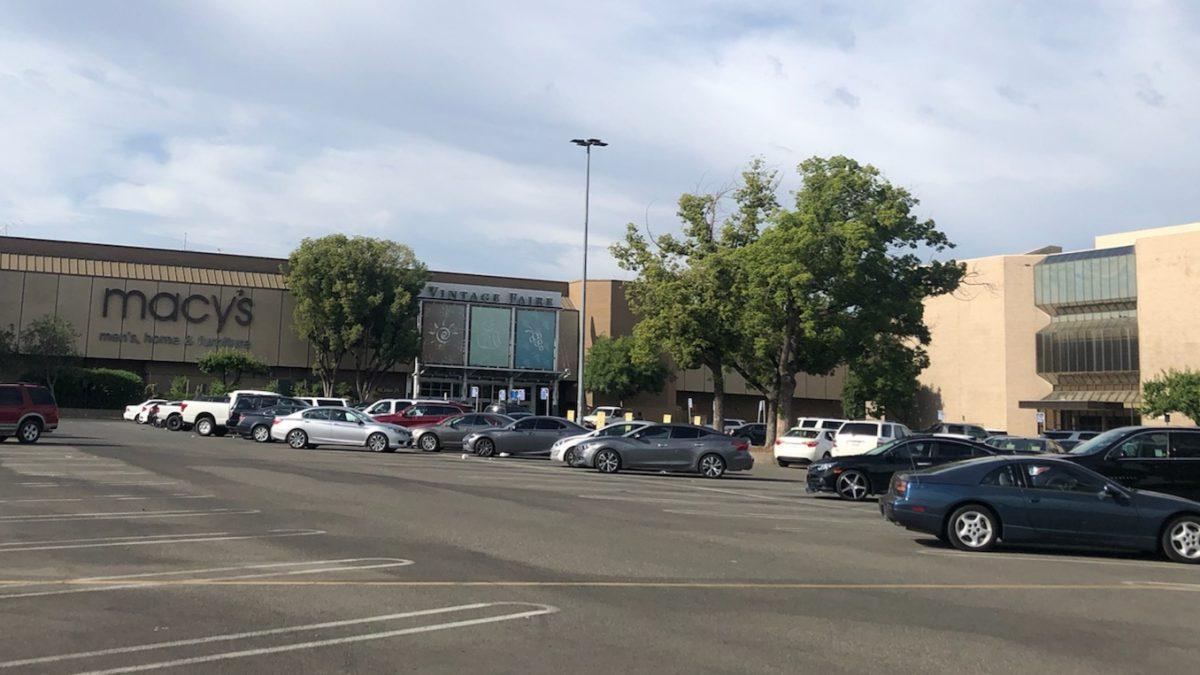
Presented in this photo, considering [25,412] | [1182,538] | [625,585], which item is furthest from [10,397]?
[1182,538]

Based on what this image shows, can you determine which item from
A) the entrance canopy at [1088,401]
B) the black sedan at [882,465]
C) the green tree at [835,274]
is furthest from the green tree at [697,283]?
the entrance canopy at [1088,401]

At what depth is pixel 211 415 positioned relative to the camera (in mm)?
40281

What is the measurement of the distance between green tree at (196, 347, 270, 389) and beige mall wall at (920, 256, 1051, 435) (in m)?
53.3

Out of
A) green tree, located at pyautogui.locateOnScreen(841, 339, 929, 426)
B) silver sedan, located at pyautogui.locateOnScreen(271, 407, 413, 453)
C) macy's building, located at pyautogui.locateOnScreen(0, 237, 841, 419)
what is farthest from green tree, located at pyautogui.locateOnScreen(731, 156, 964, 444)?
macy's building, located at pyautogui.locateOnScreen(0, 237, 841, 419)

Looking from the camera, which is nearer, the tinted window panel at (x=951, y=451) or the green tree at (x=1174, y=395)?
the tinted window panel at (x=951, y=451)

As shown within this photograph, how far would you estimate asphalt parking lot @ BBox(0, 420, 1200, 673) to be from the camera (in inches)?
281

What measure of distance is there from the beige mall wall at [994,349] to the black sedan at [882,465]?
212ft

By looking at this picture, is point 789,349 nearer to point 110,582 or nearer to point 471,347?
point 471,347

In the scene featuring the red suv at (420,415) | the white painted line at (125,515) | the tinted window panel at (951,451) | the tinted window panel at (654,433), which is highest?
the red suv at (420,415)

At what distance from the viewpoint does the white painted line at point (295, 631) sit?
21.6 ft

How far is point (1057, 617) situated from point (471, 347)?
6076 centimetres

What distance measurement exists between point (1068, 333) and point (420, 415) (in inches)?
2437

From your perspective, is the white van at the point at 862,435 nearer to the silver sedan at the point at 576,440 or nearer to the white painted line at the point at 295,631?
the silver sedan at the point at 576,440

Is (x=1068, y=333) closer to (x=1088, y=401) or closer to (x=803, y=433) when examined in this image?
(x=1088, y=401)
